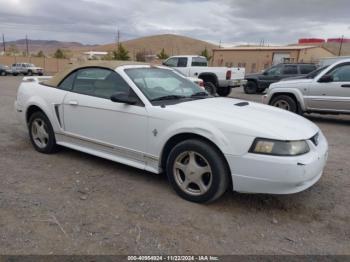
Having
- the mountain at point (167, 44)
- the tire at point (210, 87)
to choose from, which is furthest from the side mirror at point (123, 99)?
the mountain at point (167, 44)

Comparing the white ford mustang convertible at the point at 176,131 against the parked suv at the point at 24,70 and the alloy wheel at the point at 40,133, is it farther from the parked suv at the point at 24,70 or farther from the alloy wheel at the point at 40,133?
the parked suv at the point at 24,70

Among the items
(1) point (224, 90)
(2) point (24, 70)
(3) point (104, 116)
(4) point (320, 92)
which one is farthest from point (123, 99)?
(2) point (24, 70)

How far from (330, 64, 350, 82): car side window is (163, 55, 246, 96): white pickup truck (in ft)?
20.2

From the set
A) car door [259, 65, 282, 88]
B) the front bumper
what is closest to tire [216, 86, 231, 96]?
car door [259, 65, 282, 88]

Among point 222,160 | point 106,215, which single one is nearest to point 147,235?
point 106,215

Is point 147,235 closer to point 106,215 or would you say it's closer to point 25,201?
point 106,215

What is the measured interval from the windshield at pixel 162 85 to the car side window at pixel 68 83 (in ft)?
3.22

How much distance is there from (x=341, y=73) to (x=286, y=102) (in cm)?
155

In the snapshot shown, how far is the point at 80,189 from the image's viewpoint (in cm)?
389

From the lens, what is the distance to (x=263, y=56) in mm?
41750

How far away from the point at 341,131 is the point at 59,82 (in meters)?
6.42

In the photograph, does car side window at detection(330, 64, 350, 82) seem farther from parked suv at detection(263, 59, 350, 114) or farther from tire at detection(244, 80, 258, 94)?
tire at detection(244, 80, 258, 94)

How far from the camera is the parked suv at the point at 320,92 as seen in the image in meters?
8.20

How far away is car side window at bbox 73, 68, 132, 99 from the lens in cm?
417
